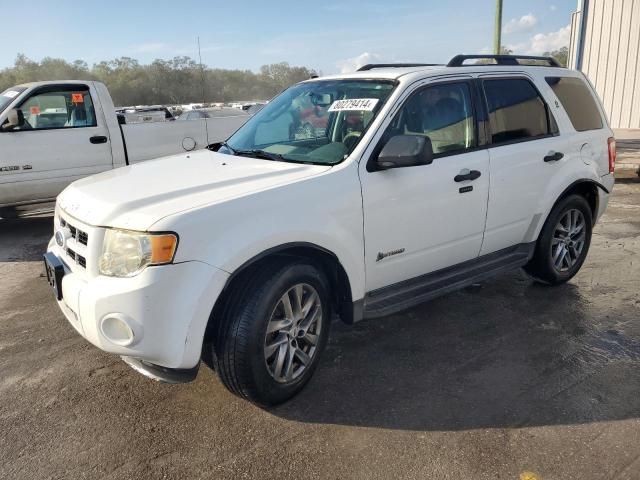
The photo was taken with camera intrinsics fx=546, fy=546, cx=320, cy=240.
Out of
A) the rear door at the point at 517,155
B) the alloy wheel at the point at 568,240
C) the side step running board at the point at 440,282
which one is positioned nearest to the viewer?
the side step running board at the point at 440,282

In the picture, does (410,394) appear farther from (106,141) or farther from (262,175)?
(106,141)

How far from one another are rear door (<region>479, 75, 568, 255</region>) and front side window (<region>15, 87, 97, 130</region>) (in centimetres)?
563

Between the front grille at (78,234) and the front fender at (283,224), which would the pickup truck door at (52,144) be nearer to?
the front grille at (78,234)

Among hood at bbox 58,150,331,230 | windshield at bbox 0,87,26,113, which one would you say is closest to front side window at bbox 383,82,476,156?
hood at bbox 58,150,331,230

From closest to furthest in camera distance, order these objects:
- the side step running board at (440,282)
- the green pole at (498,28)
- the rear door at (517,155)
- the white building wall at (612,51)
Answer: the side step running board at (440,282)
the rear door at (517,155)
the green pole at (498,28)
the white building wall at (612,51)

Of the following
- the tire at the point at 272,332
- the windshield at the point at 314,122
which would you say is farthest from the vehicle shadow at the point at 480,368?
the windshield at the point at 314,122

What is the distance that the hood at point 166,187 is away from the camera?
2707 mm

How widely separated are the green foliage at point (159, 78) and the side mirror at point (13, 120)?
33447 millimetres

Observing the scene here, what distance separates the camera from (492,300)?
466 centimetres

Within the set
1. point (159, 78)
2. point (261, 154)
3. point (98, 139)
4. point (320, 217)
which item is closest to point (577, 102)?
point (261, 154)

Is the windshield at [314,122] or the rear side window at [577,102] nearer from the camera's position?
the windshield at [314,122]

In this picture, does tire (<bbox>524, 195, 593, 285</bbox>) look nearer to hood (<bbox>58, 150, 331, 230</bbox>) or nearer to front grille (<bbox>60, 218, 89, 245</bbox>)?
hood (<bbox>58, 150, 331, 230</bbox>)

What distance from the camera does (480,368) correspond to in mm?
3504

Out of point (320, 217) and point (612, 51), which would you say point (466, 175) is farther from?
point (612, 51)
